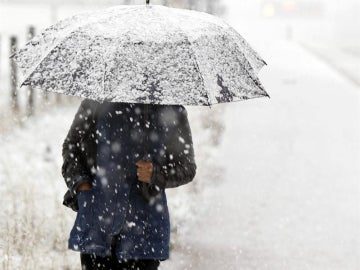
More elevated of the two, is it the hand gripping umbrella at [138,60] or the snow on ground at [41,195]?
the hand gripping umbrella at [138,60]

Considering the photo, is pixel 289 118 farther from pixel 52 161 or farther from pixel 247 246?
pixel 247 246

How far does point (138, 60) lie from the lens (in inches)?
103

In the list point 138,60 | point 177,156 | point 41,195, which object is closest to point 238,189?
point 41,195

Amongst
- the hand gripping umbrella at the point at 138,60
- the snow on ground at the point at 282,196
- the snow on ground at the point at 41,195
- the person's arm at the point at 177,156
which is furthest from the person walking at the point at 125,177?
the snow on ground at the point at 282,196

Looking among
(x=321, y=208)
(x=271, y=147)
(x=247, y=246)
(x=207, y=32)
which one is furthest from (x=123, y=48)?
(x=271, y=147)

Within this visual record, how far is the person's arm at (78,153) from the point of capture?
2797mm

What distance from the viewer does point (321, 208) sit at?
641 centimetres

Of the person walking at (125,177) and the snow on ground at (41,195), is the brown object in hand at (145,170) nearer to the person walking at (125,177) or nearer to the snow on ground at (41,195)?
the person walking at (125,177)

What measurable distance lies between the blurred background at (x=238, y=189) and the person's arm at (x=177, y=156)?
4.74 feet

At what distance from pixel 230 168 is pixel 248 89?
4977 mm

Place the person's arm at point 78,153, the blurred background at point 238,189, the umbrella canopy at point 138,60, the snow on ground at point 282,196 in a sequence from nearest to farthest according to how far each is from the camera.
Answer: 1. the umbrella canopy at point 138,60
2. the person's arm at point 78,153
3. the blurred background at point 238,189
4. the snow on ground at point 282,196

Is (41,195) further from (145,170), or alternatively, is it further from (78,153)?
(145,170)

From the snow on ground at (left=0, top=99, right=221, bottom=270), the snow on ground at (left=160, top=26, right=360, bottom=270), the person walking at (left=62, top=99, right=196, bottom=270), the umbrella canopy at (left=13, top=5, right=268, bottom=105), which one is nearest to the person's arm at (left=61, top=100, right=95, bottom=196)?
the person walking at (left=62, top=99, right=196, bottom=270)

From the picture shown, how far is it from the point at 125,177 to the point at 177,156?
0.27 m
